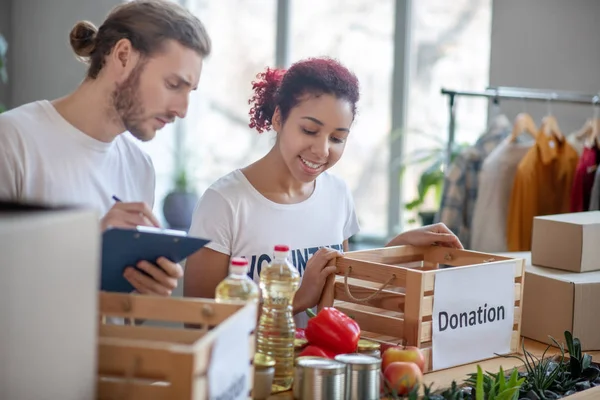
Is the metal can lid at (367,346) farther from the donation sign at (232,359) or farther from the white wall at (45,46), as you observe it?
the white wall at (45,46)

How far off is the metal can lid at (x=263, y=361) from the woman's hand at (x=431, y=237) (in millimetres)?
801

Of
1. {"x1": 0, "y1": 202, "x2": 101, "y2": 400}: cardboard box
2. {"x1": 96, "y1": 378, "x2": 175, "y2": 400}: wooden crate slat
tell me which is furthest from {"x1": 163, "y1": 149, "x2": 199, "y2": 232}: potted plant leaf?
{"x1": 0, "y1": 202, "x2": 101, "y2": 400}: cardboard box

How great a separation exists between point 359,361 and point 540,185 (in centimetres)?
213

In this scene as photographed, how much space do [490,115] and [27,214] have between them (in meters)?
3.30

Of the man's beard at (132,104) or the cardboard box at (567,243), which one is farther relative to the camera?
the cardboard box at (567,243)

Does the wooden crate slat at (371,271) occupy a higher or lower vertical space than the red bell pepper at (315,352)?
higher

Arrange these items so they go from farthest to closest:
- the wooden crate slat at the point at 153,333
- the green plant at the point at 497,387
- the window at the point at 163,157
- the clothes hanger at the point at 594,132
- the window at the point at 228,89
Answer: the window at the point at 163,157 < the window at the point at 228,89 < the clothes hanger at the point at 594,132 < the green plant at the point at 497,387 < the wooden crate slat at the point at 153,333

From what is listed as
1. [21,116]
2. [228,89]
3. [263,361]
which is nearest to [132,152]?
[21,116]

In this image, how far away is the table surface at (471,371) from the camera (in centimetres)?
165

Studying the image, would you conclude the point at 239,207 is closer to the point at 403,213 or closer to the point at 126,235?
the point at 126,235

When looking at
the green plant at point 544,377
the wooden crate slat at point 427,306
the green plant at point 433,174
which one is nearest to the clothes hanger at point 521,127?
the green plant at point 433,174

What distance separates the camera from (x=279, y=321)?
60.1 inches

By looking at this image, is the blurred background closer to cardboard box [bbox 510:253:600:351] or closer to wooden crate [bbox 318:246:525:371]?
cardboard box [bbox 510:253:600:351]

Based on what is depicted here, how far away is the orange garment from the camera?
331cm
